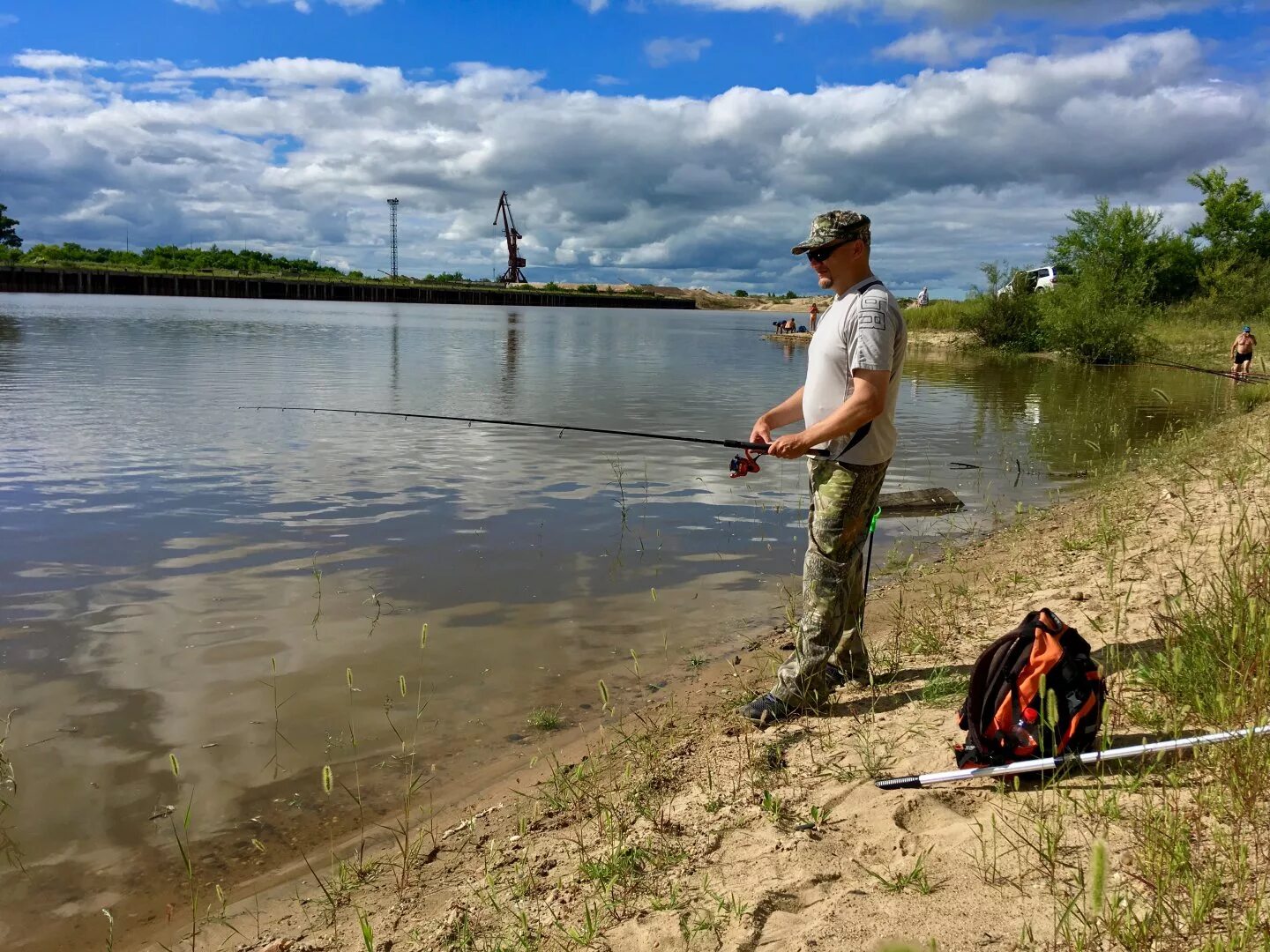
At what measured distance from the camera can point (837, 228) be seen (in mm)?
4273

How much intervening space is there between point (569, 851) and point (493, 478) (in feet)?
28.3

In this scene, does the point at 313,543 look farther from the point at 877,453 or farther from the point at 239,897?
the point at 877,453

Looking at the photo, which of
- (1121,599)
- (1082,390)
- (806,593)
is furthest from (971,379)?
(806,593)

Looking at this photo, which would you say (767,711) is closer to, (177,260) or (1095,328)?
(1095,328)

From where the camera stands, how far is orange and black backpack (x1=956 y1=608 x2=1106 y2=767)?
3600mm

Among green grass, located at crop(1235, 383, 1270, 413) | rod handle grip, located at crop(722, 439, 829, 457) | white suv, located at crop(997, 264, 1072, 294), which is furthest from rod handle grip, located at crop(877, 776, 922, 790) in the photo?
white suv, located at crop(997, 264, 1072, 294)

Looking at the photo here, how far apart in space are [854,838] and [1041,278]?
47577 millimetres

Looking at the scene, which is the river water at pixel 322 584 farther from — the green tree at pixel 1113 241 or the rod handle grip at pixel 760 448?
the green tree at pixel 1113 241

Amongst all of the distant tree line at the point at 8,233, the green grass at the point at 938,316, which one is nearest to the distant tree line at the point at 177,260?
the distant tree line at the point at 8,233

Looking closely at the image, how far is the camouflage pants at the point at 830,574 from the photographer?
14.6 ft

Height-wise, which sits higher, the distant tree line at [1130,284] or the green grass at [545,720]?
the distant tree line at [1130,284]

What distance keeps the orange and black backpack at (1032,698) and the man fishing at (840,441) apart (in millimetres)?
920

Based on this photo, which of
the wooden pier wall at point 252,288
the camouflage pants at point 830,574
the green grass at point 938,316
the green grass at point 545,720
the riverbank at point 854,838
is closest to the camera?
the riverbank at point 854,838

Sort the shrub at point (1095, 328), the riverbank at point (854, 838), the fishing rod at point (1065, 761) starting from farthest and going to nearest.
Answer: the shrub at point (1095, 328) < the fishing rod at point (1065, 761) < the riverbank at point (854, 838)
